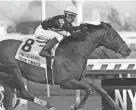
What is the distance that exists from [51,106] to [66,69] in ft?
1.46

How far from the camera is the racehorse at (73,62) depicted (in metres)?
5.73

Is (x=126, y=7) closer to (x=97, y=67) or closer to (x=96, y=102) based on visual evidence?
(x=97, y=67)

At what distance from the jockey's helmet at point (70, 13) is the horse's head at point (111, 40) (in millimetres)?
296

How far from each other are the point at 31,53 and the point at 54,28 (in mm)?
369

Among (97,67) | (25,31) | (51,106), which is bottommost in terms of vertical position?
(51,106)

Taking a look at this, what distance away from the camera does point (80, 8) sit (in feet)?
19.1

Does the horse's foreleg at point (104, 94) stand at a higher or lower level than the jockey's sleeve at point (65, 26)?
lower

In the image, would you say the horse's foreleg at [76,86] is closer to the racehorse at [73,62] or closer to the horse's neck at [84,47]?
the racehorse at [73,62]

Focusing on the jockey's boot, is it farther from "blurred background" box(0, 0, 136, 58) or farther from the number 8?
"blurred background" box(0, 0, 136, 58)

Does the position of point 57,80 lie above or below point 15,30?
below

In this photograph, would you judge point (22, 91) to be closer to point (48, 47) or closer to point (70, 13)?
point (48, 47)

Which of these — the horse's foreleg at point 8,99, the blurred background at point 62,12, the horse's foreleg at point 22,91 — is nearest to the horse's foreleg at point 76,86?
the blurred background at point 62,12

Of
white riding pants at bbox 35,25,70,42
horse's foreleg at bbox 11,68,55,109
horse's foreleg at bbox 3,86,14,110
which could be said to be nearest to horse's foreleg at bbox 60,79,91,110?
horse's foreleg at bbox 11,68,55,109

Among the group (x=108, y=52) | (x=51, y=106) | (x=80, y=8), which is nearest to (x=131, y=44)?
(x=108, y=52)
